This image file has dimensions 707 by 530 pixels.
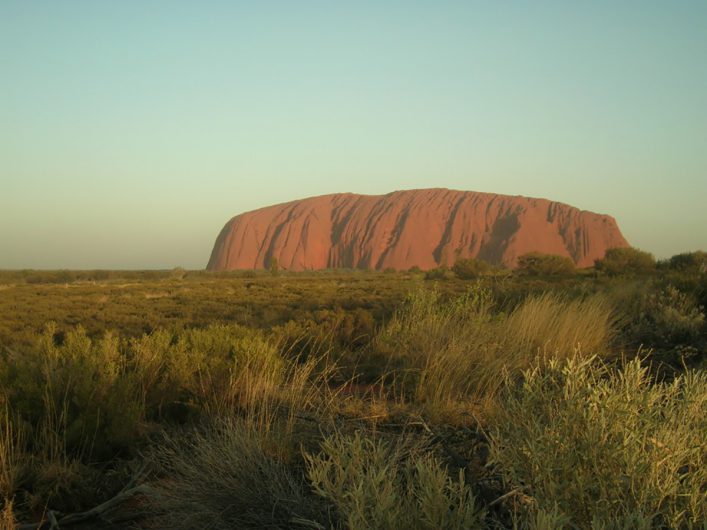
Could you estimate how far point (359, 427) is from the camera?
386cm

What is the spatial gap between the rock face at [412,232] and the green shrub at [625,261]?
26.0m

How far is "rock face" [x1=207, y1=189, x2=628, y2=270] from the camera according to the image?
7162cm

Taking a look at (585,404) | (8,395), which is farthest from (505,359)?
(8,395)

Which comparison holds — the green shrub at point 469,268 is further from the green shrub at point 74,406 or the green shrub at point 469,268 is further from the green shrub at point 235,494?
the green shrub at point 235,494

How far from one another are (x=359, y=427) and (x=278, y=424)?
1.81 feet

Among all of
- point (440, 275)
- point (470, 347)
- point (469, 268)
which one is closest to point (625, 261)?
point (469, 268)

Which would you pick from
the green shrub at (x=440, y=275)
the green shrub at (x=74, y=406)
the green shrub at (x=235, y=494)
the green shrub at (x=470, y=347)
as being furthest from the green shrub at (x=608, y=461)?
the green shrub at (x=440, y=275)

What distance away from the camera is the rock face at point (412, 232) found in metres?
71.6

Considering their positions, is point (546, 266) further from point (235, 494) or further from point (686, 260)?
point (235, 494)

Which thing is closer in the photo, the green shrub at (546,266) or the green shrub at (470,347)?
the green shrub at (470,347)

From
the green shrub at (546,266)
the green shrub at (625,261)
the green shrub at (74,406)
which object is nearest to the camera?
the green shrub at (74,406)

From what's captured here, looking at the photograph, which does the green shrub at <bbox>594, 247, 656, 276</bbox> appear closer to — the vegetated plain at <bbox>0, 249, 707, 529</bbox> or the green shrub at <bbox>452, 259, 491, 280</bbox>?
the green shrub at <bbox>452, 259, 491, 280</bbox>

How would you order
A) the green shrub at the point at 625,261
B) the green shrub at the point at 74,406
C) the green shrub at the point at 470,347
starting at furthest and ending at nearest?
the green shrub at the point at 625,261, the green shrub at the point at 470,347, the green shrub at the point at 74,406

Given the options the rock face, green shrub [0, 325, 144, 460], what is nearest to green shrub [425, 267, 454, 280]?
the rock face
